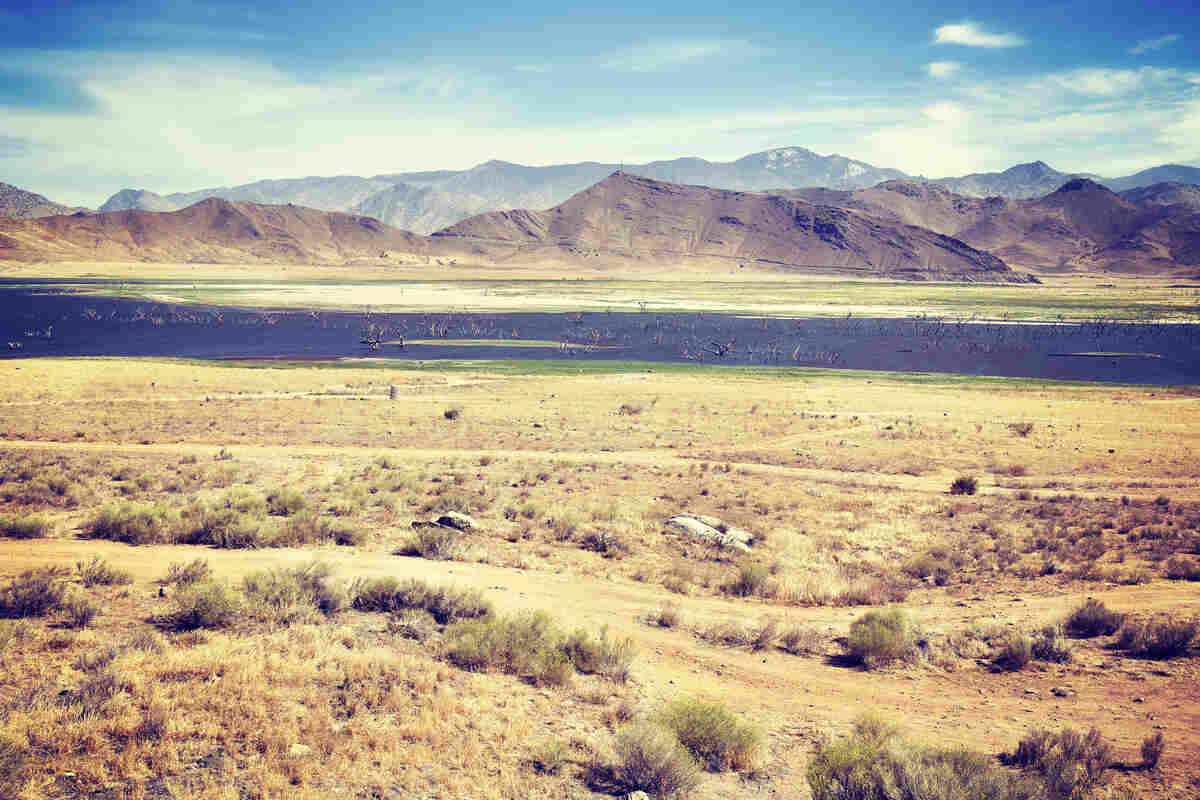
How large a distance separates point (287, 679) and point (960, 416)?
123ft

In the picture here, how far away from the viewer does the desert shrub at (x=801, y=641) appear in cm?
1153

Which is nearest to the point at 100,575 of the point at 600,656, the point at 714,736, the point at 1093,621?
the point at 600,656

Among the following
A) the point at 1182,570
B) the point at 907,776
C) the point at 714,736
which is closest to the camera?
the point at 907,776

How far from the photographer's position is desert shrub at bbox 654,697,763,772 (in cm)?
810

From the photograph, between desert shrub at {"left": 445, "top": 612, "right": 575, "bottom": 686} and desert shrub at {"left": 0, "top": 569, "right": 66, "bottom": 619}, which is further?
desert shrub at {"left": 0, "top": 569, "right": 66, "bottom": 619}

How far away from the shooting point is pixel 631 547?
55.5 feet

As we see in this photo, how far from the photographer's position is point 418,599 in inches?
467

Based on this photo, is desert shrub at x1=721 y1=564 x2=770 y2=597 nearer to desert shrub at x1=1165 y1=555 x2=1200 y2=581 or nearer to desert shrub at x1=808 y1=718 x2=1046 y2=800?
desert shrub at x1=808 y1=718 x2=1046 y2=800

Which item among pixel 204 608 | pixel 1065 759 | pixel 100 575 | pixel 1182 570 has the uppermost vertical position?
pixel 204 608

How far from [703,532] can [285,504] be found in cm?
1027

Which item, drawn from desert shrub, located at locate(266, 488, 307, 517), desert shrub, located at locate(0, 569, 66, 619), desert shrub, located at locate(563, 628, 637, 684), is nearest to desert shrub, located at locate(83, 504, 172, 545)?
desert shrub, located at locate(266, 488, 307, 517)

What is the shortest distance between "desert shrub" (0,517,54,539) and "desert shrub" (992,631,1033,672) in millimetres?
17772

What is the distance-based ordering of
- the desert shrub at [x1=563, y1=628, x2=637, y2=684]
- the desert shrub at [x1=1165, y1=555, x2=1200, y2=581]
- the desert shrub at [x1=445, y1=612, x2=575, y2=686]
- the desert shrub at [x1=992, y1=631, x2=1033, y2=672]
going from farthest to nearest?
the desert shrub at [x1=1165, y1=555, x2=1200, y2=581] < the desert shrub at [x1=992, y1=631, x2=1033, y2=672] < the desert shrub at [x1=563, y1=628, x2=637, y2=684] < the desert shrub at [x1=445, y1=612, x2=575, y2=686]

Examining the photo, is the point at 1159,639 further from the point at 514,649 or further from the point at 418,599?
the point at 418,599
